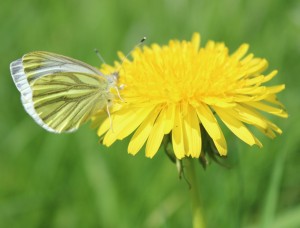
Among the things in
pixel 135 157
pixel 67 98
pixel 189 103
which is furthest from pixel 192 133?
pixel 135 157

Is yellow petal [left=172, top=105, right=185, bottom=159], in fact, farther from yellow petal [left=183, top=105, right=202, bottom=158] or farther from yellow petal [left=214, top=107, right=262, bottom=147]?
yellow petal [left=214, top=107, right=262, bottom=147]

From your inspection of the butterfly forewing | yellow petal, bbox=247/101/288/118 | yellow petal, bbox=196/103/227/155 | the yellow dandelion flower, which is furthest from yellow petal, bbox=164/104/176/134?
the butterfly forewing

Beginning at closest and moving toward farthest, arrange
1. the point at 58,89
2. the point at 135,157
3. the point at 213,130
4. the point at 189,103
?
the point at 213,130
the point at 189,103
the point at 58,89
the point at 135,157

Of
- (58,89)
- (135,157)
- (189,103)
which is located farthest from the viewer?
(135,157)

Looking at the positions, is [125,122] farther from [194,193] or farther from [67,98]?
[67,98]

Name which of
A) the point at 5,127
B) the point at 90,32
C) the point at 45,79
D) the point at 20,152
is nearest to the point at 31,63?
the point at 45,79

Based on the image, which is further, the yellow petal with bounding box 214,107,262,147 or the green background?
the green background

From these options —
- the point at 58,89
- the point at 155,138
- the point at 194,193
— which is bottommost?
the point at 194,193
